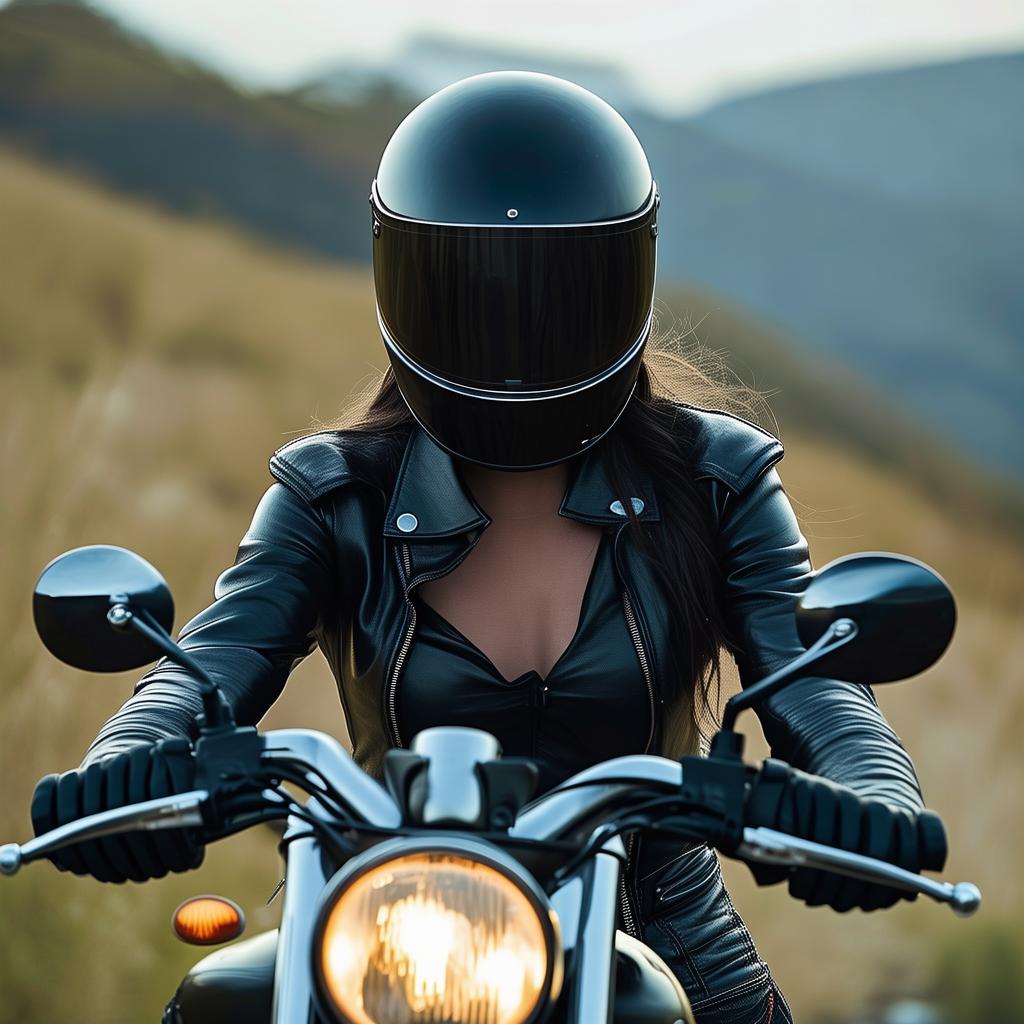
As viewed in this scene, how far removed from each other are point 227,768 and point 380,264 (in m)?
0.69

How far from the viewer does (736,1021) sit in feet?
5.43

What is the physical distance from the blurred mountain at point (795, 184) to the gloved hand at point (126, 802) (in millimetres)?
4897

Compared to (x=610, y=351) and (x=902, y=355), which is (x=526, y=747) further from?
(x=902, y=355)

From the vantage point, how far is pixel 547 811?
102 cm

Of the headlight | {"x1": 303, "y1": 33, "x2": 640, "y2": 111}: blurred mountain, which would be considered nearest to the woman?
the headlight

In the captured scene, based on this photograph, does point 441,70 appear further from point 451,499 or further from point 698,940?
point 698,940

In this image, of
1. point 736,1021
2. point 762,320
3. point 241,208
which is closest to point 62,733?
point 241,208

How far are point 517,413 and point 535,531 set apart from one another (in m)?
0.26

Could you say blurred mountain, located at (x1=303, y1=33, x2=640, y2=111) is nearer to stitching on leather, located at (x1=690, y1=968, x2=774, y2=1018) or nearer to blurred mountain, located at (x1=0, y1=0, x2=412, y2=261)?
blurred mountain, located at (x1=0, y1=0, x2=412, y2=261)

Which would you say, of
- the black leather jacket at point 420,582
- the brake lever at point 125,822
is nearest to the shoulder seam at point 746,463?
the black leather jacket at point 420,582

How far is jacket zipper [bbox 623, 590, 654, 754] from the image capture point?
1645 mm

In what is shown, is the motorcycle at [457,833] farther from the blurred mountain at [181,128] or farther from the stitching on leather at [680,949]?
the blurred mountain at [181,128]

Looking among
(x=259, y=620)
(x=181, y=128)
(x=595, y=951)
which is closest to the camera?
(x=595, y=951)

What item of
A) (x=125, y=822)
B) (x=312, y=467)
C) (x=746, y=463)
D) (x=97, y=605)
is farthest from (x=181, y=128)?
(x=125, y=822)
